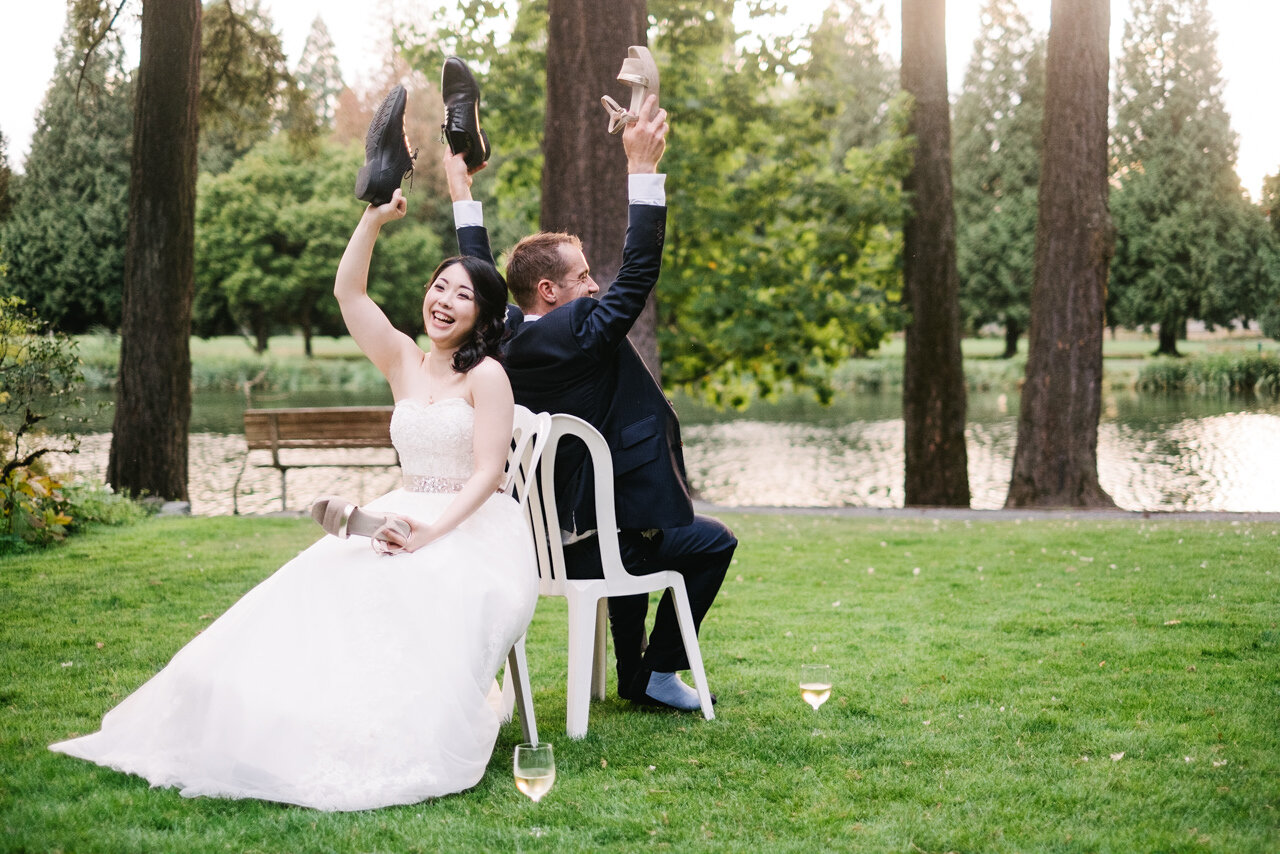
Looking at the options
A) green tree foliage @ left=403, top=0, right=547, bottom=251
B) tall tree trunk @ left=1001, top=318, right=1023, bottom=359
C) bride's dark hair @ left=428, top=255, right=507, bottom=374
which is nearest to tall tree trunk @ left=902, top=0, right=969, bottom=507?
green tree foliage @ left=403, top=0, right=547, bottom=251

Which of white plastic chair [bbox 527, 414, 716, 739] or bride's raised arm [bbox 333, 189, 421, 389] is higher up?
bride's raised arm [bbox 333, 189, 421, 389]

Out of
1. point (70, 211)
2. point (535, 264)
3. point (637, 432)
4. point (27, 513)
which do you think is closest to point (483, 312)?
point (535, 264)

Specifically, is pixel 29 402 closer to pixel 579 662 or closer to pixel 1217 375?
pixel 579 662

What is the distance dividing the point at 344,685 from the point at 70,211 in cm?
3410

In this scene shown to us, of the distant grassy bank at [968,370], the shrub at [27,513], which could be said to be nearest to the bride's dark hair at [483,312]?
the shrub at [27,513]

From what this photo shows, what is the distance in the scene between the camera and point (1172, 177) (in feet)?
105

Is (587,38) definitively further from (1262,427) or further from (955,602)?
(1262,427)

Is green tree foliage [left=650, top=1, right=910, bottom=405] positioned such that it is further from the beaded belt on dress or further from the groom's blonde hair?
the beaded belt on dress

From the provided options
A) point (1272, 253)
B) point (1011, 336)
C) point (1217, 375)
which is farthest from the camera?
point (1011, 336)

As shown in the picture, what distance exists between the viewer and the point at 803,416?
2742 cm

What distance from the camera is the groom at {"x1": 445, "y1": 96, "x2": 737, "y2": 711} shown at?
3811mm

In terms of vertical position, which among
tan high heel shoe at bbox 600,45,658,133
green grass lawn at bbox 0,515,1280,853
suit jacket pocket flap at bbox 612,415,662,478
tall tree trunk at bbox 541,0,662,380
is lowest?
green grass lawn at bbox 0,515,1280,853

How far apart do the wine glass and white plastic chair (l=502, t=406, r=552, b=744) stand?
2.99ft

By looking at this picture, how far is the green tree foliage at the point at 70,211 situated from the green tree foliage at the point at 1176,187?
91.7ft
